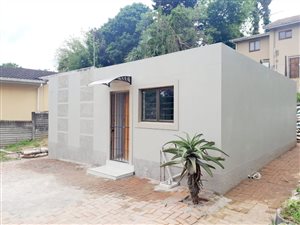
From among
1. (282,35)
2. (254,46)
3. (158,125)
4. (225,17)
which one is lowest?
(158,125)

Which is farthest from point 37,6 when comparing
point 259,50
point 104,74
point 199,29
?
point 259,50

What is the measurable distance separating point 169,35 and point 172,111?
60.7 ft

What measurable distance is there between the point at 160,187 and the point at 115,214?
7.04ft

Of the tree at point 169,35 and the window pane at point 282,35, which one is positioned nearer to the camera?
the tree at point 169,35

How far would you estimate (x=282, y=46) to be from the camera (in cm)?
2780

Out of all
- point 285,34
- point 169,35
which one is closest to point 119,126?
point 169,35

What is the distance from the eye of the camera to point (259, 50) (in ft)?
99.5

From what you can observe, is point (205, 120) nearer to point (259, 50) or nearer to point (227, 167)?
point (227, 167)

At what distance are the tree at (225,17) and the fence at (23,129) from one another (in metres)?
23.1

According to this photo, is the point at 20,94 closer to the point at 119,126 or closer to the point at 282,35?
the point at 119,126

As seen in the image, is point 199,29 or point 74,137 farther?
point 199,29

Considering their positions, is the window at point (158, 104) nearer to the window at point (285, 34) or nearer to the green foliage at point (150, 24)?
the green foliage at point (150, 24)

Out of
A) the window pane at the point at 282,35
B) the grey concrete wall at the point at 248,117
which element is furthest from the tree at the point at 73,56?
the grey concrete wall at the point at 248,117

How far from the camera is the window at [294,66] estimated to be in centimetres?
2665
